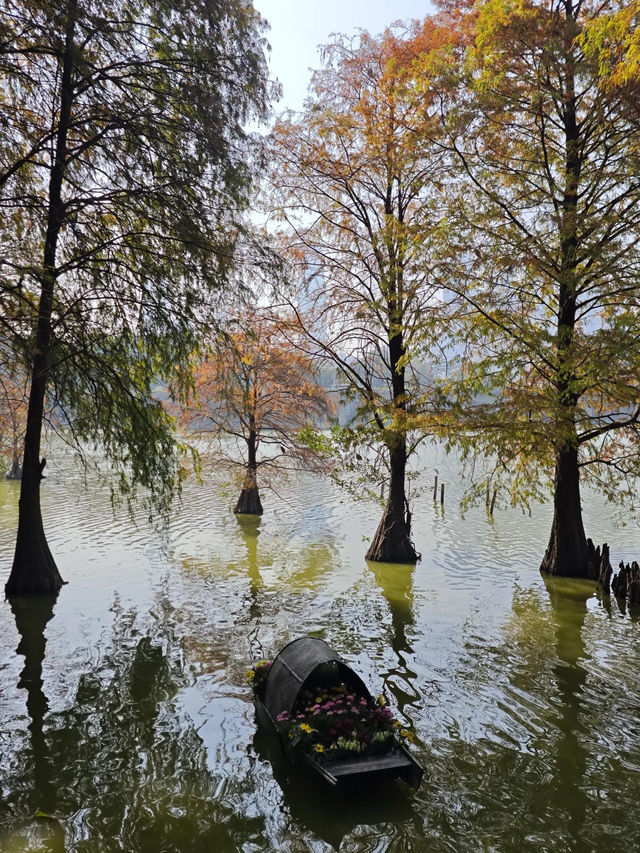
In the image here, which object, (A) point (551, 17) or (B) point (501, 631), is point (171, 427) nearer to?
(B) point (501, 631)

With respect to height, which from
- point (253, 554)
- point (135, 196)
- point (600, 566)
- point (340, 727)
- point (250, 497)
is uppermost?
point (135, 196)

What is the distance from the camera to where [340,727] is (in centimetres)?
665

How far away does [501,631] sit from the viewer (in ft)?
41.1

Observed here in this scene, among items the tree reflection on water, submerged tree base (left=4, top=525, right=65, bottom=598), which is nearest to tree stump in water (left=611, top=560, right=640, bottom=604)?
the tree reflection on water

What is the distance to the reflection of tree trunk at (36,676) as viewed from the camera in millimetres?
6629

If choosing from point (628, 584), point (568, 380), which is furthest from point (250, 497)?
point (568, 380)

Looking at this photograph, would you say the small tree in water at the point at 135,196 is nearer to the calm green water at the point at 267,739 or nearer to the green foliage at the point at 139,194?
the green foliage at the point at 139,194

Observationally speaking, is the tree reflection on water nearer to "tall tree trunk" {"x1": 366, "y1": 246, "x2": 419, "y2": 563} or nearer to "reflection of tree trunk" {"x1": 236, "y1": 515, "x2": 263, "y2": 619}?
"reflection of tree trunk" {"x1": 236, "y1": 515, "x2": 263, "y2": 619}

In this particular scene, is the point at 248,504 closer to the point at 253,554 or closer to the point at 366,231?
the point at 253,554

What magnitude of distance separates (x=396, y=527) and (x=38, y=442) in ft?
35.5

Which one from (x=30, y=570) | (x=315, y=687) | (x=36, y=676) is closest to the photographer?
(x=315, y=687)

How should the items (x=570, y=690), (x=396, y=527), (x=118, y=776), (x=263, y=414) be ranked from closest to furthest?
(x=118, y=776)
(x=570, y=690)
(x=396, y=527)
(x=263, y=414)

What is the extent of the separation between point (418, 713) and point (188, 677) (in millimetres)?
3717

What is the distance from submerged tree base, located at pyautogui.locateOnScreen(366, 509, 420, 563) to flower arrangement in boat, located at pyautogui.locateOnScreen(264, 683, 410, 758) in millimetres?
12113
